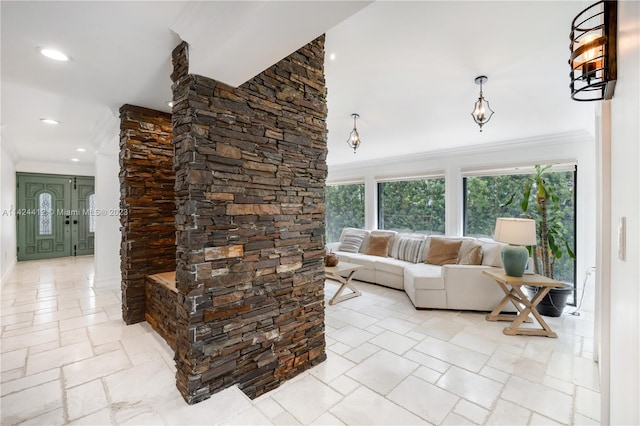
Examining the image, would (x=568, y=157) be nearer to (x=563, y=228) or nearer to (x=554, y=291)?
(x=563, y=228)

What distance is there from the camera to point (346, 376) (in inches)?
85.2

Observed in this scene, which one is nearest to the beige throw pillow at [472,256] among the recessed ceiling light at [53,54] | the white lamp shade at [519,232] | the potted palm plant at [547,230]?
the potted palm plant at [547,230]

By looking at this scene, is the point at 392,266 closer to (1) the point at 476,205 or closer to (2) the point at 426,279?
(2) the point at 426,279

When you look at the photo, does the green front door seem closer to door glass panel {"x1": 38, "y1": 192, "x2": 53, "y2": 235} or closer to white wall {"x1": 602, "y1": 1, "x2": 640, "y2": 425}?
door glass panel {"x1": 38, "y1": 192, "x2": 53, "y2": 235}

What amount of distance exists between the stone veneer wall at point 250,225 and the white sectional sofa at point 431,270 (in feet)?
6.58

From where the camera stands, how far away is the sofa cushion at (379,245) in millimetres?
5461

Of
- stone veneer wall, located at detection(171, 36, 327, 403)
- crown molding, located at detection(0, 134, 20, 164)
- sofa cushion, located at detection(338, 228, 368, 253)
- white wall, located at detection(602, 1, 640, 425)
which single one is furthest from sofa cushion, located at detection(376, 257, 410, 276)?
crown molding, located at detection(0, 134, 20, 164)

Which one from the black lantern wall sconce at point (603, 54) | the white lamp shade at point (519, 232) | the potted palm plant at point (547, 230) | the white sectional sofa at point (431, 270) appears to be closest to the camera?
the black lantern wall sconce at point (603, 54)

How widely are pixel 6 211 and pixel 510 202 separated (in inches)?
335

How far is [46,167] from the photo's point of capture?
6.90 meters

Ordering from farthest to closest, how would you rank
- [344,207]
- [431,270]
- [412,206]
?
1. [344,207]
2. [412,206]
3. [431,270]

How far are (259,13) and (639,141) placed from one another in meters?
1.31

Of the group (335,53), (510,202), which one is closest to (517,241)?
(510,202)

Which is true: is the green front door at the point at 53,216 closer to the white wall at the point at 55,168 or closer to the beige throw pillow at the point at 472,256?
the white wall at the point at 55,168
